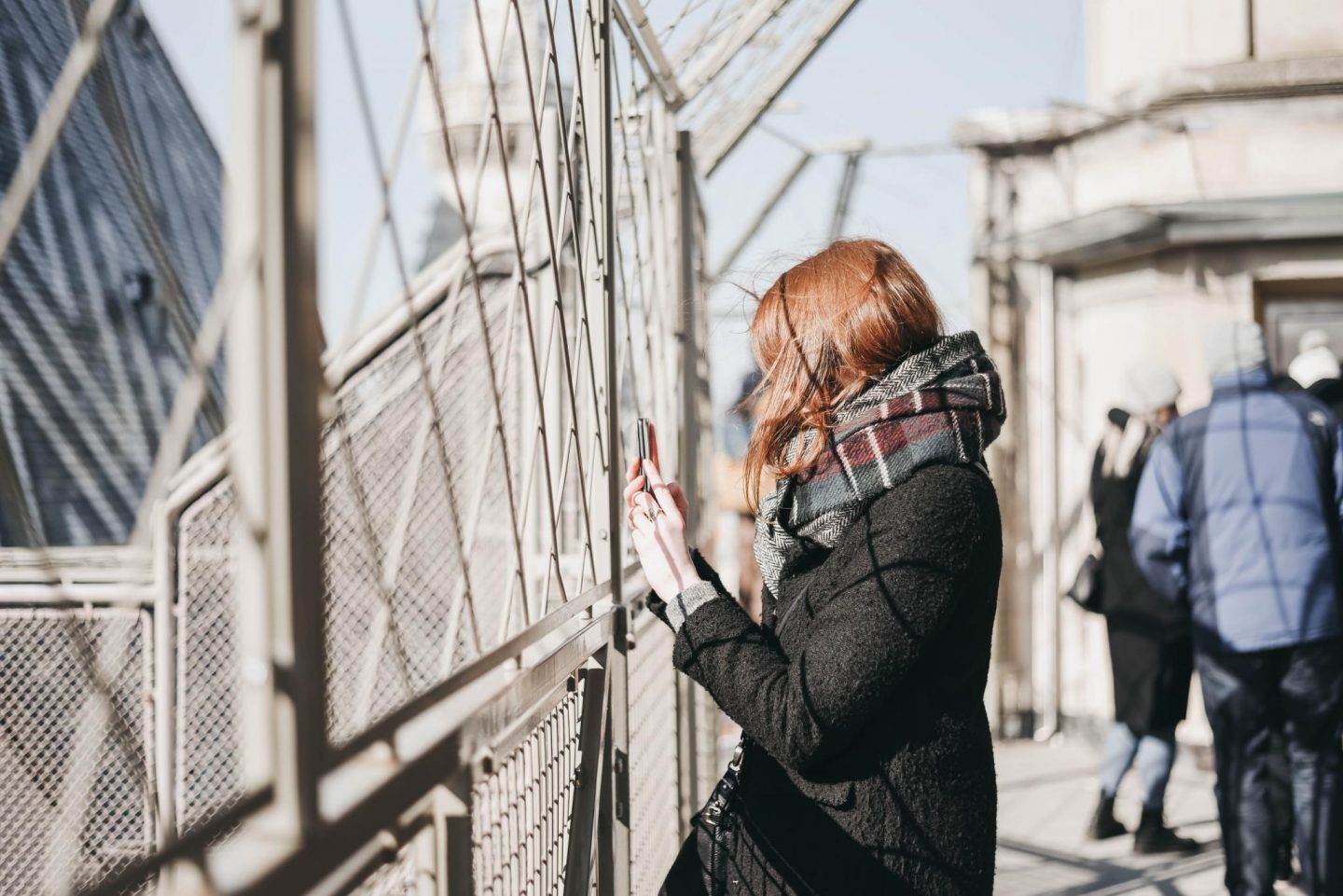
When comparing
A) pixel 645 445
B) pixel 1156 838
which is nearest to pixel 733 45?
pixel 645 445

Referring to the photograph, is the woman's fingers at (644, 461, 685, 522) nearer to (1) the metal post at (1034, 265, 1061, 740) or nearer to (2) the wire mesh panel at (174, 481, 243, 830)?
(2) the wire mesh panel at (174, 481, 243, 830)

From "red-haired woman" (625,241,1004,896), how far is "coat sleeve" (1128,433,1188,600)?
266cm

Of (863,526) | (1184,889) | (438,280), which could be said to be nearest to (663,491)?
(863,526)

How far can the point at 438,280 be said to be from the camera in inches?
145

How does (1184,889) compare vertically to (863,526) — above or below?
below

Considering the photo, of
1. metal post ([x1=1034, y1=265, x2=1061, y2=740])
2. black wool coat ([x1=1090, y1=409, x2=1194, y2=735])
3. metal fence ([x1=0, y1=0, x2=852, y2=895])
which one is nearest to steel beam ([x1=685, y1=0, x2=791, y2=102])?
metal fence ([x1=0, y1=0, x2=852, y2=895])

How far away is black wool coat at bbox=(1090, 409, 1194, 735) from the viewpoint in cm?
459

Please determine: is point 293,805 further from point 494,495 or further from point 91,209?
point 91,209

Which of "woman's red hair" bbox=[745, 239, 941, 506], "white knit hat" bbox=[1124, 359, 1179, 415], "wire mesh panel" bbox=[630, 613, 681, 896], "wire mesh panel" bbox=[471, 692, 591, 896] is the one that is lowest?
"wire mesh panel" bbox=[630, 613, 681, 896]

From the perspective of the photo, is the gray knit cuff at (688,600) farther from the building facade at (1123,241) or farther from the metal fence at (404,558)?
the building facade at (1123,241)

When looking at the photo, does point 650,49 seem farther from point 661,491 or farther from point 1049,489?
point 1049,489

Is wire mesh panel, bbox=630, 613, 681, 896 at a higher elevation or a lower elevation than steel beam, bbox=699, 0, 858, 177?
lower

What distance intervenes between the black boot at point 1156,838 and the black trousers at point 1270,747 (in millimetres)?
1068

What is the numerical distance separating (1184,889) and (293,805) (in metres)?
4.35
